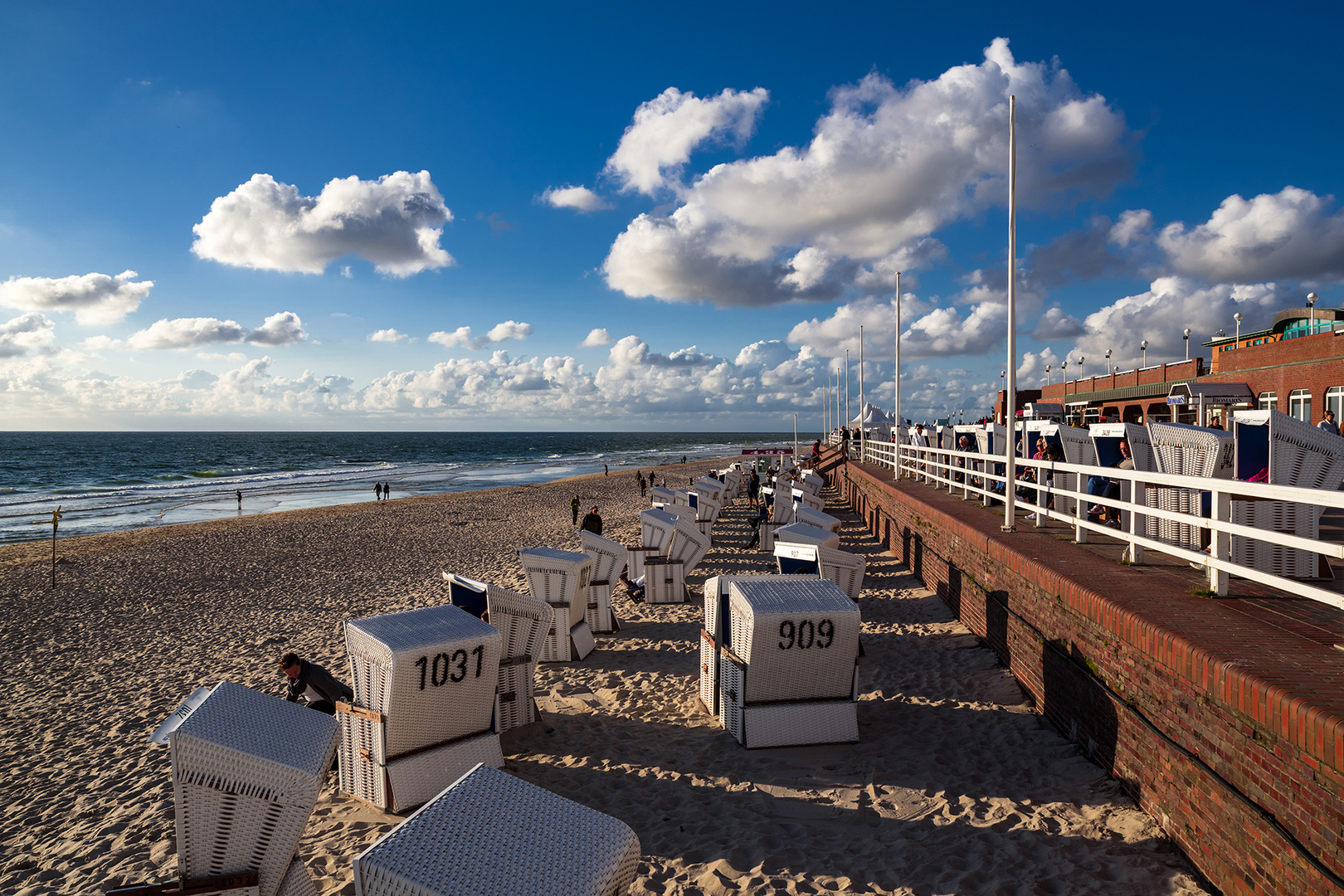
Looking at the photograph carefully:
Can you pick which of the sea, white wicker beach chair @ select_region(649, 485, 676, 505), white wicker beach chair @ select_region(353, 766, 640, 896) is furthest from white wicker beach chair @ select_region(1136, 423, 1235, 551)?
the sea

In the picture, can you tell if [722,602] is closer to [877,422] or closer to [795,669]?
[795,669]

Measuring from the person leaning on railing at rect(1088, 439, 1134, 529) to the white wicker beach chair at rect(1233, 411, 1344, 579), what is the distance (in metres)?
2.79

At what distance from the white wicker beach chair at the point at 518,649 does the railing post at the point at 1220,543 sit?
5462 millimetres

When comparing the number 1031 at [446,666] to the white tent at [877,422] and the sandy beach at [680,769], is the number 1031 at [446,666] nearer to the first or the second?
the sandy beach at [680,769]

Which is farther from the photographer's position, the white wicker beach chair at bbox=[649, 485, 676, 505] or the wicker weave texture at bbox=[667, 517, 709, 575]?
the white wicker beach chair at bbox=[649, 485, 676, 505]

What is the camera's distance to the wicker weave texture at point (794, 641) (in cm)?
552

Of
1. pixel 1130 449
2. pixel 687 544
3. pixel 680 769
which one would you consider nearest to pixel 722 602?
pixel 680 769

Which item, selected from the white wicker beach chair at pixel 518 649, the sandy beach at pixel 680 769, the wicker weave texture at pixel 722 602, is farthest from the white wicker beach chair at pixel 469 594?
the wicker weave texture at pixel 722 602

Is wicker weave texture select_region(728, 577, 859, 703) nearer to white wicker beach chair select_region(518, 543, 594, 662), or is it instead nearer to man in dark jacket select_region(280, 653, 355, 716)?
white wicker beach chair select_region(518, 543, 594, 662)

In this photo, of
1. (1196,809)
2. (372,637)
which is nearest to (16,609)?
(372,637)

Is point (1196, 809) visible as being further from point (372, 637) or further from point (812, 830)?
point (372, 637)

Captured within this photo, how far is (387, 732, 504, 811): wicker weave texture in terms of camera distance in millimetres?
4906

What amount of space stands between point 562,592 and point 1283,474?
7.00 meters

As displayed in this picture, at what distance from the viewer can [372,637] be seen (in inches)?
184
